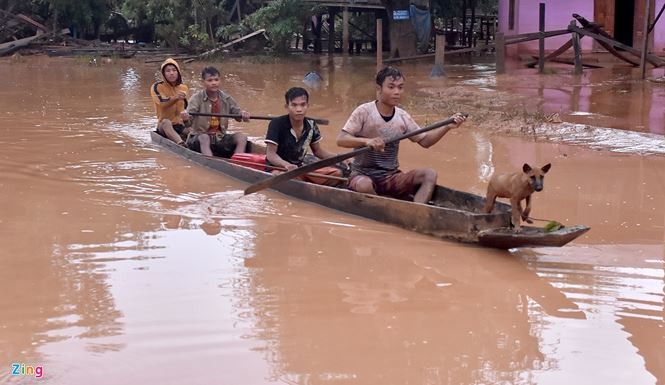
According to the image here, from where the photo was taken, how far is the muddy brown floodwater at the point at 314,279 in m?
3.86

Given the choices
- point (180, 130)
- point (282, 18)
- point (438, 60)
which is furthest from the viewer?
point (282, 18)

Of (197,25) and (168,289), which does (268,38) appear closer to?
(197,25)

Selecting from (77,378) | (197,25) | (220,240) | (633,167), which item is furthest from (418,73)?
(77,378)

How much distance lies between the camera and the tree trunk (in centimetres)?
2006

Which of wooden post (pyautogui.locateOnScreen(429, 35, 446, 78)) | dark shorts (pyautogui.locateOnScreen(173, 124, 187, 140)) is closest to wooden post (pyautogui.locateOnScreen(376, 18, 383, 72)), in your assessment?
wooden post (pyautogui.locateOnScreen(429, 35, 446, 78))

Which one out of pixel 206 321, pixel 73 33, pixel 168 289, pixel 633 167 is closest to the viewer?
pixel 206 321

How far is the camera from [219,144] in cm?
870

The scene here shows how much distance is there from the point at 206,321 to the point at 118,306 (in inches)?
24.0

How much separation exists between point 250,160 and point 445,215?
2.82 metres

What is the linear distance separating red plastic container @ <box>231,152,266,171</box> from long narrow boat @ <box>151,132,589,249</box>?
27cm

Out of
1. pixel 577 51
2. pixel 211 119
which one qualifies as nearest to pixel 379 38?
pixel 577 51

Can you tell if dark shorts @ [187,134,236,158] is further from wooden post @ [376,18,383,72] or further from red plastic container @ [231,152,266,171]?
wooden post @ [376,18,383,72]

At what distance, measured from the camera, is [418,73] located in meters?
17.7

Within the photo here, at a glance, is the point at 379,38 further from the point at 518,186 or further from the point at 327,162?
the point at 518,186
